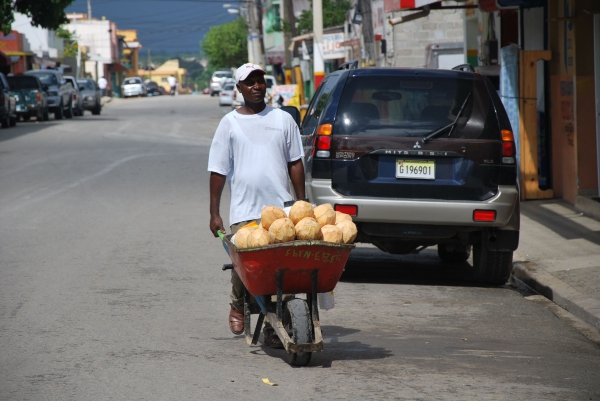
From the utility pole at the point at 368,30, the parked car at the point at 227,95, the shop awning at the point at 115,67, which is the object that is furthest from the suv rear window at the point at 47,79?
the shop awning at the point at 115,67

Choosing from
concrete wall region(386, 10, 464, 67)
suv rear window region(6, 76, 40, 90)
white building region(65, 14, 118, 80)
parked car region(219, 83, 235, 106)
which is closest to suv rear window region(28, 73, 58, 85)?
suv rear window region(6, 76, 40, 90)

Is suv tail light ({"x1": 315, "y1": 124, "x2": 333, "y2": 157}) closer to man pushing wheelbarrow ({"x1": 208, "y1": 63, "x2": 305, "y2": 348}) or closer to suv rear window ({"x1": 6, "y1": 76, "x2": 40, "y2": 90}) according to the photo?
man pushing wheelbarrow ({"x1": 208, "y1": 63, "x2": 305, "y2": 348})

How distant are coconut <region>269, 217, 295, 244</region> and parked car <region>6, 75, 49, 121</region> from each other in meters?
31.3

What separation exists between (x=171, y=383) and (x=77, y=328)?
1700mm

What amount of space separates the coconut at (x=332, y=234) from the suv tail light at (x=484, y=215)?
2.86 m

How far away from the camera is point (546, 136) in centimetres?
1435

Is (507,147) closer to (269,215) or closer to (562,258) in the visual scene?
(562,258)

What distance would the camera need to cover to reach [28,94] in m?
34.9

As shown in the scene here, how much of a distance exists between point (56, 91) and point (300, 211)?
34.6 m

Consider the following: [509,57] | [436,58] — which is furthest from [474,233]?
[436,58]

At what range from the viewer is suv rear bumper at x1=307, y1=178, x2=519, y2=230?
317 inches

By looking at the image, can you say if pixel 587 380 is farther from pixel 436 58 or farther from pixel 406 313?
pixel 436 58

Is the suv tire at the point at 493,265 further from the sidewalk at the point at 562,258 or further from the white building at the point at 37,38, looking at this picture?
the white building at the point at 37,38

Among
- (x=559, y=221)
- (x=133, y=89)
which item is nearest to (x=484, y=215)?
(x=559, y=221)
